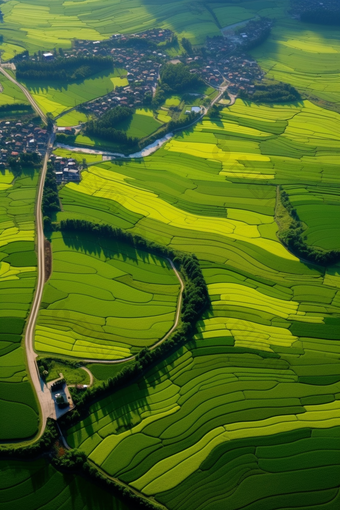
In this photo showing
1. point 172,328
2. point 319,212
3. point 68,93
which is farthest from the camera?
point 68,93

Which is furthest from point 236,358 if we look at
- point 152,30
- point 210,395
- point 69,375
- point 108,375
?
point 152,30

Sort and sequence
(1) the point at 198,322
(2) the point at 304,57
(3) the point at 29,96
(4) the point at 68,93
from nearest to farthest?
(1) the point at 198,322, (3) the point at 29,96, (4) the point at 68,93, (2) the point at 304,57

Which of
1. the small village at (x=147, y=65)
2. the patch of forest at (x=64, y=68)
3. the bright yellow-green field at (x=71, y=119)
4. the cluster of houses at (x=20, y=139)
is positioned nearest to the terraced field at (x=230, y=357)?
the cluster of houses at (x=20, y=139)

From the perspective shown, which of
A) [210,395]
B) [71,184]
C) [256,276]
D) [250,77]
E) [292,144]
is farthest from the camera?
[250,77]

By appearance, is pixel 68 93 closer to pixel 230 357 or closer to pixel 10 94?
pixel 10 94

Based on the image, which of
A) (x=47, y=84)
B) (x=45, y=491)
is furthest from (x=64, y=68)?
(x=45, y=491)

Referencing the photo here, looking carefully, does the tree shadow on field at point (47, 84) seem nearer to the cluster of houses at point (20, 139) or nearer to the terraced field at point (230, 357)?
the cluster of houses at point (20, 139)

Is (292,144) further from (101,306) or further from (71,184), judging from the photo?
(101,306)
